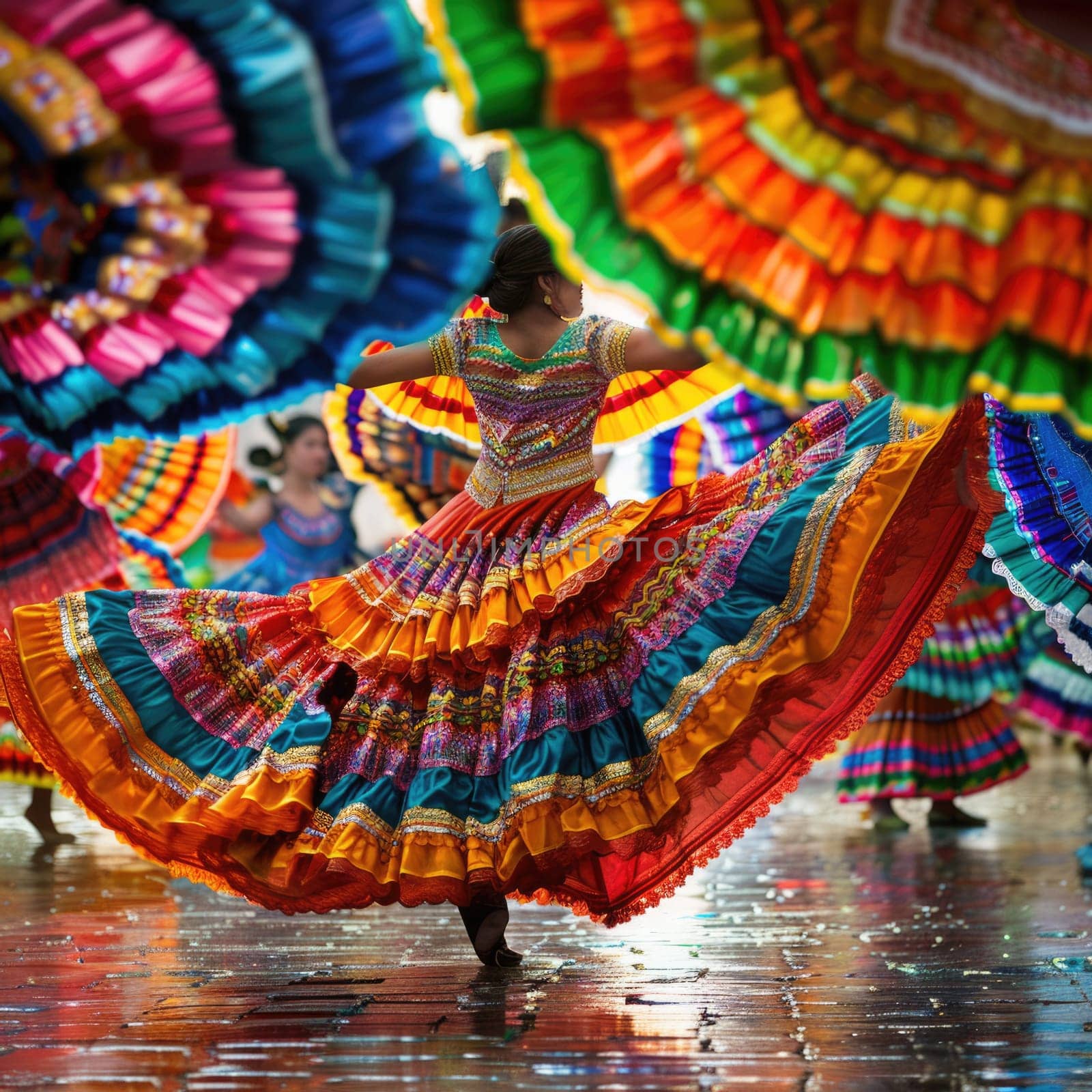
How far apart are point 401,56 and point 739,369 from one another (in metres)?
0.65

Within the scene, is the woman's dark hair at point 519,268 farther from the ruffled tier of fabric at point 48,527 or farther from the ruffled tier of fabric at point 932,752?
the ruffled tier of fabric at point 932,752

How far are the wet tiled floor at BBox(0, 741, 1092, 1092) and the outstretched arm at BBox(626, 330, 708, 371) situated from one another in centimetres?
121

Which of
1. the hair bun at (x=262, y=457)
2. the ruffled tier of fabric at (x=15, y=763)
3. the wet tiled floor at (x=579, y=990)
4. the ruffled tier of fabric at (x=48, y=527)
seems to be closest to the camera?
the wet tiled floor at (x=579, y=990)

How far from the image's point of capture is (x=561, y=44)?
6.79 feet

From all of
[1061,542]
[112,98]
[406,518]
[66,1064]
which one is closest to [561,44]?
[112,98]

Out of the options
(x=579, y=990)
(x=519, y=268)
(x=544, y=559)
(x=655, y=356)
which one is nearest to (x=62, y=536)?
(x=519, y=268)

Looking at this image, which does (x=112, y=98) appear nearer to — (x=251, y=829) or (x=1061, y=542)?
(x=251, y=829)

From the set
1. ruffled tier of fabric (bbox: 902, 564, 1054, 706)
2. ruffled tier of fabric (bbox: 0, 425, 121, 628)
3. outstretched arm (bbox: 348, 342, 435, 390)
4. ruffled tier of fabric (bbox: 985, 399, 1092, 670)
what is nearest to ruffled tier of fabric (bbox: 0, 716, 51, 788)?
ruffled tier of fabric (bbox: 0, 425, 121, 628)

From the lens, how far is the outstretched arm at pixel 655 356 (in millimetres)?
3031

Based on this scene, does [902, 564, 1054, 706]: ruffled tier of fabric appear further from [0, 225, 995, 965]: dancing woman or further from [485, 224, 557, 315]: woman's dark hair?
[485, 224, 557, 315]: woman's dark hair

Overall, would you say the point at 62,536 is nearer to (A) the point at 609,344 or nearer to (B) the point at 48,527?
(B) the point at 48,527

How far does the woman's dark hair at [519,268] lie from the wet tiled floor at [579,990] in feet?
4.54

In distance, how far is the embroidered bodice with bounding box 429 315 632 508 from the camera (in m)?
3.18

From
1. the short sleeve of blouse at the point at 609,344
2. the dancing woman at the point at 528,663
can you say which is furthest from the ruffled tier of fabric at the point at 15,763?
the short sleeve of blouse at the point at 609,344
